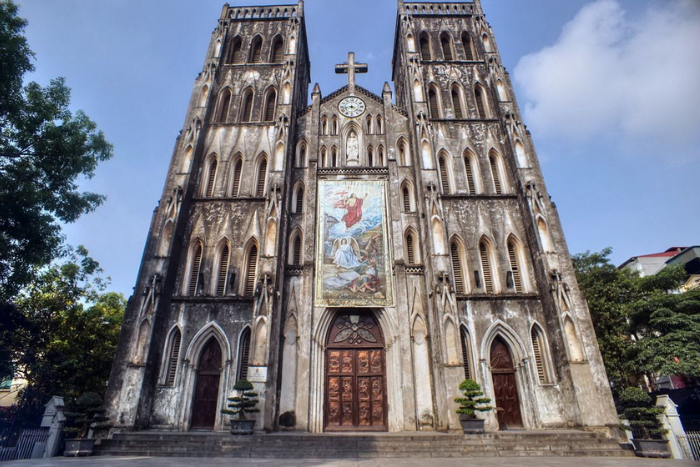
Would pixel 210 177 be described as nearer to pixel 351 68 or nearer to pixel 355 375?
pixel 351 68

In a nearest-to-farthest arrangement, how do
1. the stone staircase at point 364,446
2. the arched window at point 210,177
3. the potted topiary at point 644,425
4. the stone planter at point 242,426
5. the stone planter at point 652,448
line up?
1. the stone planter at point 652,448
2. the potted topiary at point 644,425
3. the stone staircase at point 364,446
4. the stone planter at point 242,426
5. the arched window at point 210,177

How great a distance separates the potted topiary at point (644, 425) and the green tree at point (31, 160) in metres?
18.4

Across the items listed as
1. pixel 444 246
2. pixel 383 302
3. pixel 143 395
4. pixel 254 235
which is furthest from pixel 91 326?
pixel 444 246

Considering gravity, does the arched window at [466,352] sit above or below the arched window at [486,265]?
below

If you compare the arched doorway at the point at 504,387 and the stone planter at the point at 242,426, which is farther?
the arched doorway at the point at 504,387

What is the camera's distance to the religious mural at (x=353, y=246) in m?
16.7

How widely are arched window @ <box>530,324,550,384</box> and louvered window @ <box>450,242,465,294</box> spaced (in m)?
3.17

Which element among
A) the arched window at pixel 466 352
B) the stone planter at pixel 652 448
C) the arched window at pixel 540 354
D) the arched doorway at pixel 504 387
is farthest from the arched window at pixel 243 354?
the stone planter at pixel 652 448

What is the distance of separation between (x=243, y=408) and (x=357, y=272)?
22.7 ft

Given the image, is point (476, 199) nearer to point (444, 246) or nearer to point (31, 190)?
point (444, 246)

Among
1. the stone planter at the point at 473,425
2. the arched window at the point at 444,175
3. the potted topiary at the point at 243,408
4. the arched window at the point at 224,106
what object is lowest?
the stone planter at the point at 473,425

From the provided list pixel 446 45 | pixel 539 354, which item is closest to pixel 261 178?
pixel 539 354

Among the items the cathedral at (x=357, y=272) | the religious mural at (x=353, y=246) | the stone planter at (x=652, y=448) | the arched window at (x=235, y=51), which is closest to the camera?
the stone planter at (x=652, y=448)

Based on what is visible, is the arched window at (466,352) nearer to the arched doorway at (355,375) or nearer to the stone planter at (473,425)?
the stone planter at (473,425)
